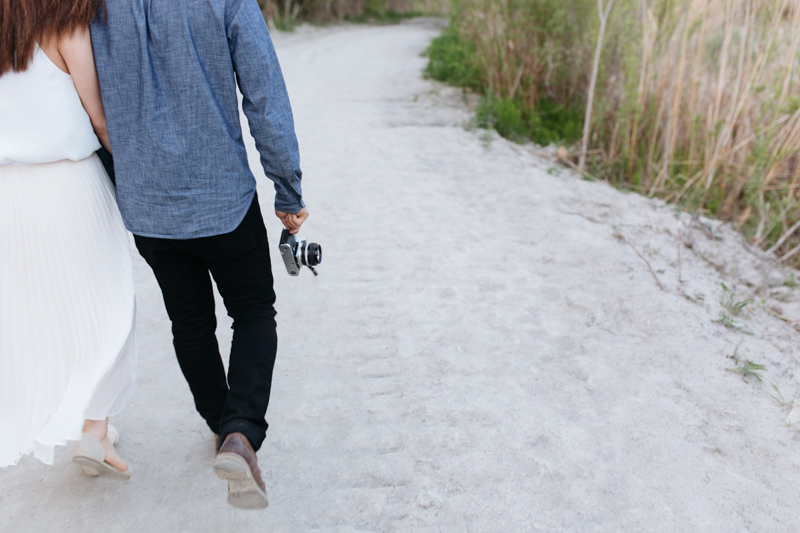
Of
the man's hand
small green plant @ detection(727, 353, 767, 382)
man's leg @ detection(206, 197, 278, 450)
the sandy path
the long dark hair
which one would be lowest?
small green plant @ detection(727, 353, 767, 382)

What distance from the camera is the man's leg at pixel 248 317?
5.62ft

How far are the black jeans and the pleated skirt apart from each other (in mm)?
156

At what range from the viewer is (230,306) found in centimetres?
184

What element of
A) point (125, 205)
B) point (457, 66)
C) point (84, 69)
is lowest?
point (457, 66)

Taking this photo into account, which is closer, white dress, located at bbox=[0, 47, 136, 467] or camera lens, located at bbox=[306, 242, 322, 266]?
white dress, located at bbox=[0, 47, 136, 467]

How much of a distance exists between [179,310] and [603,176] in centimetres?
444

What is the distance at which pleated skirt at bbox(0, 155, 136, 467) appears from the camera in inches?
64.6

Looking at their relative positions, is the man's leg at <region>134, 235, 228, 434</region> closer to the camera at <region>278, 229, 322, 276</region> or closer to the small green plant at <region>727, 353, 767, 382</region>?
the camera at <region>278, 229, 322, 276</region>

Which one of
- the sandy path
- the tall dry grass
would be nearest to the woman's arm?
the sandy path

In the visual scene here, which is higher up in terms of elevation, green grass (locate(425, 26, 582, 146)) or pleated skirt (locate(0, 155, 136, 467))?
pleated skirt (locate(0, 155, 136, 467))

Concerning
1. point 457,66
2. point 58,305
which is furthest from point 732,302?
point 457,66

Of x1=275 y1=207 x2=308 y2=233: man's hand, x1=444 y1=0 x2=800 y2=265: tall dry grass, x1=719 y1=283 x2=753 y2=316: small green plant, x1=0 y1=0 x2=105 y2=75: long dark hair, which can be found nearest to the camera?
x1=0 y1=0 x2=105 y2=75: long dark hair

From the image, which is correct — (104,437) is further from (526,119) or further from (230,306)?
(526,119)

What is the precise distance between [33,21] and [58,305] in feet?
2.61
